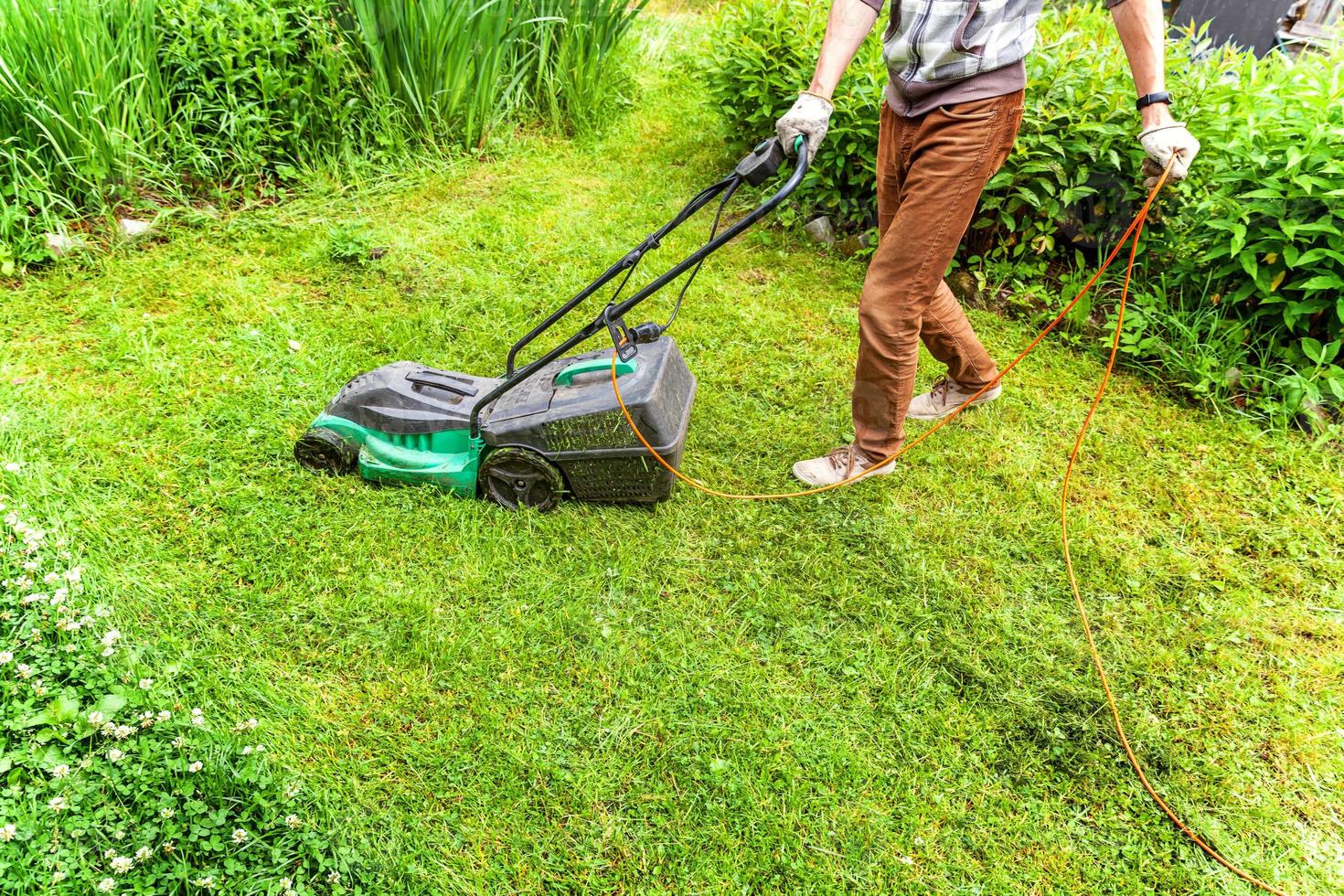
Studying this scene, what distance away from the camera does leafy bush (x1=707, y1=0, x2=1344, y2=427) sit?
2980 millimetres

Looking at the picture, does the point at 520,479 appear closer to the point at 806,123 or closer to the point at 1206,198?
the point at 806,123

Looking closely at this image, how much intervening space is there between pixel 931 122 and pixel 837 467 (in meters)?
1.12

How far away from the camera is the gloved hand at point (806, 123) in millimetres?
2074

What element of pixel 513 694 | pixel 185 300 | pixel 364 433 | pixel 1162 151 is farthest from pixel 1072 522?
pixel 185 300

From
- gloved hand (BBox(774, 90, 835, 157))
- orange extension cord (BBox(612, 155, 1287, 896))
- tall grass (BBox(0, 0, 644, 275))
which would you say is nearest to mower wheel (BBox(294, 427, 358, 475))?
orange extension cord (BBox(612, 155, 1287, 896))

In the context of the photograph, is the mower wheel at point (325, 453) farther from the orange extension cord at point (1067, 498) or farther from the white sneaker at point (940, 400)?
the white sneaker at point (940, 400)

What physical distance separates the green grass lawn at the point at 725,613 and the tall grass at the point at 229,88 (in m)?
0.56

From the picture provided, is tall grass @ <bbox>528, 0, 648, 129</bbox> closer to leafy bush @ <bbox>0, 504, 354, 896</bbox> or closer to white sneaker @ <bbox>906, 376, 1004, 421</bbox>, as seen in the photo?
white sneaker @ <bbox>906, 376, 1004, 421</bbox>

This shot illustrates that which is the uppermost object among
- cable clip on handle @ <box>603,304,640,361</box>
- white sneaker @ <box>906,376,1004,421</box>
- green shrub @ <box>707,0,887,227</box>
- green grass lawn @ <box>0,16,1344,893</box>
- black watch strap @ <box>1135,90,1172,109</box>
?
black watch strap @ <box>1135,90,1172,109</box>

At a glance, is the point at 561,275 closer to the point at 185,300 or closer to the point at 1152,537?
the point at 185,300

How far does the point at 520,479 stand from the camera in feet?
8.27

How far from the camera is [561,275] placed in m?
3.82

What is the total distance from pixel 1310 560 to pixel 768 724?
6.19 ft

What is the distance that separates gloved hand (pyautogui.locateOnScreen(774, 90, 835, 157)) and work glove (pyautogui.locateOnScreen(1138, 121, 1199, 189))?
814 mm
